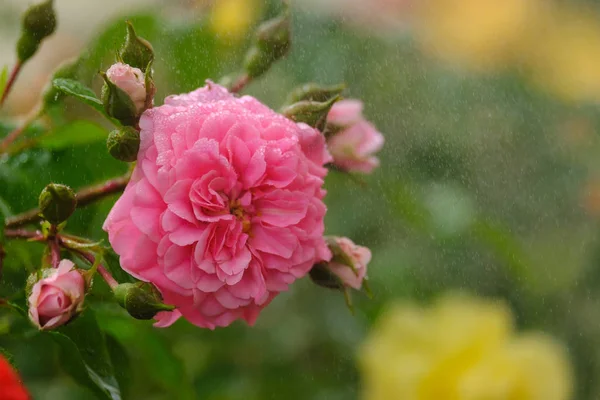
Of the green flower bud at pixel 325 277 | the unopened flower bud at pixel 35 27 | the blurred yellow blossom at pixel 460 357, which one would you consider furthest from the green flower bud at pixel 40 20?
the blurred yellow blossom at pixel 460 357

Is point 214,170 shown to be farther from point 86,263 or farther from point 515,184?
point 515,184

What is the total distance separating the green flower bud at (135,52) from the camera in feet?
0.59

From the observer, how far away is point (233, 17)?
300mm

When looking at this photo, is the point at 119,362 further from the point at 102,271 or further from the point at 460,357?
the point at 460,357

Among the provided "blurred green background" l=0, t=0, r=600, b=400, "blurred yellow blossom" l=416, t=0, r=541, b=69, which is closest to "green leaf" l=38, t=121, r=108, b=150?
"blurred green background" l=0, t=0, r=600, b=400

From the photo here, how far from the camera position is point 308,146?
183 millimetres

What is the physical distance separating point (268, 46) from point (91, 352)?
0.31 ft

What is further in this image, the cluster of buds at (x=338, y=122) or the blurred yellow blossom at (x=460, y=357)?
the blurred yellow blossom at (x=460, y=357)

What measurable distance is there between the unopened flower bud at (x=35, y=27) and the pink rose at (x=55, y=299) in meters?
0.08

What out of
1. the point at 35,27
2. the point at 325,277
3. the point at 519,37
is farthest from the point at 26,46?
the point at 519,37

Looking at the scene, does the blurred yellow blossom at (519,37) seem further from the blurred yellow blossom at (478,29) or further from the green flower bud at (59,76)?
the green flower bud at (59,76)

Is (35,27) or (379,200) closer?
(35,27)

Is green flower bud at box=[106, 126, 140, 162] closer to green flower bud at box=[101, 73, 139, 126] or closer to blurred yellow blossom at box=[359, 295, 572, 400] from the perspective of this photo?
green flower bud at box=[101, 73, 139, 126]

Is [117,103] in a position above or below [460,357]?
above
